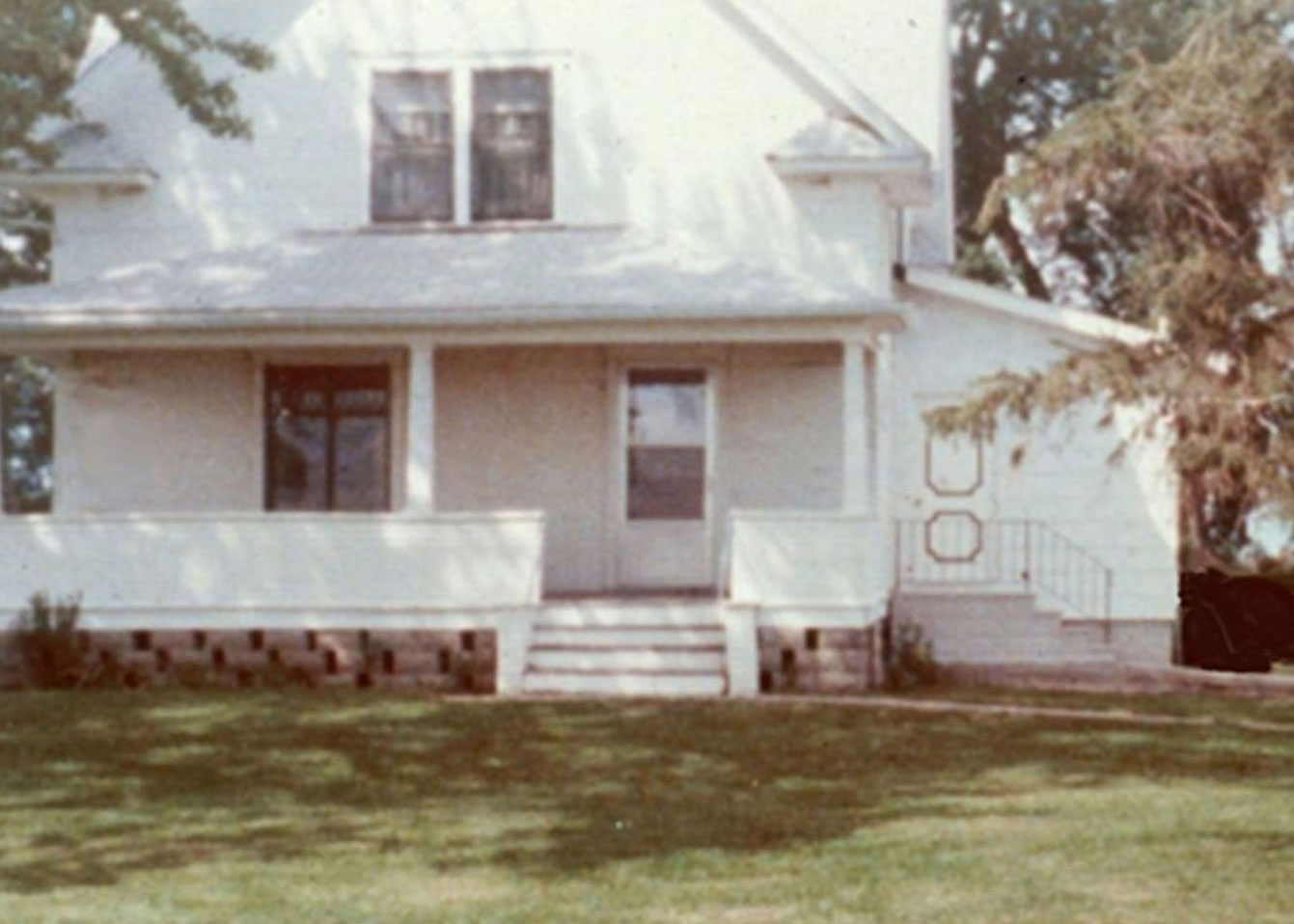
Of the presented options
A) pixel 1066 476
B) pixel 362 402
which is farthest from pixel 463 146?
Result: pixel 1066 476

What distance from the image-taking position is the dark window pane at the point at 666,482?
76.6 feet

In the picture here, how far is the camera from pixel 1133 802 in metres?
13.5

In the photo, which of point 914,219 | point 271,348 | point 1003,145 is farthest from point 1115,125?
point 1003,145

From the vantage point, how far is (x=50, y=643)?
2106 centimetres

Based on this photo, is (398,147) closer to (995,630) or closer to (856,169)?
(856,169)

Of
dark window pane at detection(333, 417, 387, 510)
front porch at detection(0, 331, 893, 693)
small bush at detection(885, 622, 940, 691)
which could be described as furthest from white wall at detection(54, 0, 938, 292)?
small bush at detection(885, 622, 940, 691)

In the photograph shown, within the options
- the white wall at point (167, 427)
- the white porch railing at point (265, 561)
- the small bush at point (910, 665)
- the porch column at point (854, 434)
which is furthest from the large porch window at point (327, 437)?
the small bush at point (910, 665)

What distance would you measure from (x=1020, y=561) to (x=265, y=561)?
836 cm

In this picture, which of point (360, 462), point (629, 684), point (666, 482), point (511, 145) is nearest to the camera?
point (629, 684)

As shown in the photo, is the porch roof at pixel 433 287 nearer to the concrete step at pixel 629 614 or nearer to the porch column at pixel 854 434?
the porch column at pixel 854 434

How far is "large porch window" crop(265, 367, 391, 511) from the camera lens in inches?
936

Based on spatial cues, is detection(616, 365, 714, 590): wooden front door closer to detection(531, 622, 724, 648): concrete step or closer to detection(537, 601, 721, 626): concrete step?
detection(537, 601, 721, 626): concrete step

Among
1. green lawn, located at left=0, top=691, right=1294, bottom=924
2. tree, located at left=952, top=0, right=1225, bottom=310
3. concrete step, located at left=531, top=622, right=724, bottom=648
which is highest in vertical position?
tree, located at left=952, top=0, right=1225, bottom=310

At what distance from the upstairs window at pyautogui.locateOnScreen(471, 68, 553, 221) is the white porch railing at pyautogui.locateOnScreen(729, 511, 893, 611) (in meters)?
4.62
